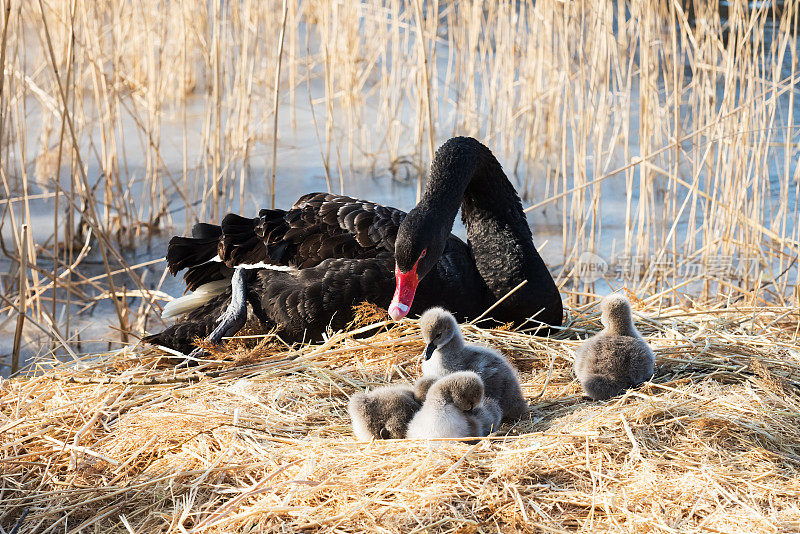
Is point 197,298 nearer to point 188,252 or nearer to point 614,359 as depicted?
point 188,252

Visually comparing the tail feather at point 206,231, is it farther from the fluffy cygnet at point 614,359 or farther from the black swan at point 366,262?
the fluffy cygnet at point 614,359

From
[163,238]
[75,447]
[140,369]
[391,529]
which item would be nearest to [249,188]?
[163,238]

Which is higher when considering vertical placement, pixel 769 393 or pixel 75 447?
pixel 769 393

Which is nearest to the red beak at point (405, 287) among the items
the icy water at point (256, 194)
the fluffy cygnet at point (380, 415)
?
the fluffy cygnet at point (380, 415)

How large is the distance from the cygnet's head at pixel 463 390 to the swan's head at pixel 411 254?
50 cm

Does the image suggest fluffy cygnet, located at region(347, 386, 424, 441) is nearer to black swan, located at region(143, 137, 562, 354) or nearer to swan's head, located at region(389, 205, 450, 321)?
swan's head, located at region(389, 205, 450, 321)

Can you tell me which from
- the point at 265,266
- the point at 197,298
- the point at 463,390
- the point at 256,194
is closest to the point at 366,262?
the point at 265,266

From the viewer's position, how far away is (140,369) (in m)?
2.90

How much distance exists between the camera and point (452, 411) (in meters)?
2.17

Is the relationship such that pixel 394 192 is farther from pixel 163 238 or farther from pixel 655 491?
pixel 655 491

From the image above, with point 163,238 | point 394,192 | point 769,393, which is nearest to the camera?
point 769,393

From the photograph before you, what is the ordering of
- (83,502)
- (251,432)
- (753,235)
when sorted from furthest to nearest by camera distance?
1. (753,235)
2. (251,432)
3. (83,502)

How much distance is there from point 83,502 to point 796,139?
5.28m

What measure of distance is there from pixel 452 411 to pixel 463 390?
0.20ft
